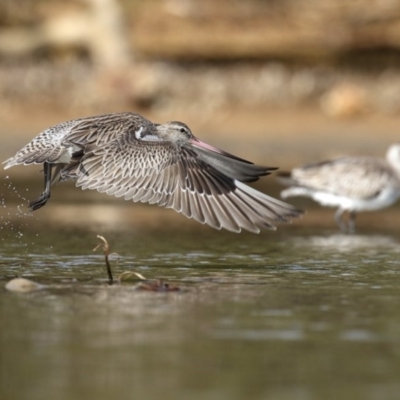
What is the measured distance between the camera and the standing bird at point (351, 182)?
1345 cm

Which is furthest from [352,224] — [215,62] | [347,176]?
[215,62]

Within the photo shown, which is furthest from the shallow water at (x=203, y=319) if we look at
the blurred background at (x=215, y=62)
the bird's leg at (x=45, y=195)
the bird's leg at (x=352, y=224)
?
the blurred background at (x=215, y=62)

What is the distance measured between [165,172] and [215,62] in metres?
13.7

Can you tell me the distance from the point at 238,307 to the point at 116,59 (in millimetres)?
14289

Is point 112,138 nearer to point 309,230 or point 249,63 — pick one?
point 309,230

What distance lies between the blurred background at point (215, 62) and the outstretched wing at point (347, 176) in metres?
7.07

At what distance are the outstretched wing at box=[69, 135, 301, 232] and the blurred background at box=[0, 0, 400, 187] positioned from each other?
11740mm

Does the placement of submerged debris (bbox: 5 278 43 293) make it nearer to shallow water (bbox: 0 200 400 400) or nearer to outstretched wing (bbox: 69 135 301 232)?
shallow water (bbox: 0 200 400 400)

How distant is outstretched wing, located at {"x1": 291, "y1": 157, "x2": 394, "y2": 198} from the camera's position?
531 inches

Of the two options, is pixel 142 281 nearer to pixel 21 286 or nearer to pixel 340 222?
pixel 21 286

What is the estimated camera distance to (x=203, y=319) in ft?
23.1

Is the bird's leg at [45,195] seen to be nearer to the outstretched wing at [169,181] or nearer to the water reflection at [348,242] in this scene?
the outstretched wing at [169,181]

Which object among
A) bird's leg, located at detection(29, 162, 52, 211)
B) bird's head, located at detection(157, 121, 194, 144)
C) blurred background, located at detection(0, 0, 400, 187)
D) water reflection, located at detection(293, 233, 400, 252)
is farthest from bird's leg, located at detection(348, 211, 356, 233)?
blurred background, located at detection(0, 0, 400, 187)

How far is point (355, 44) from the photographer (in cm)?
2241
